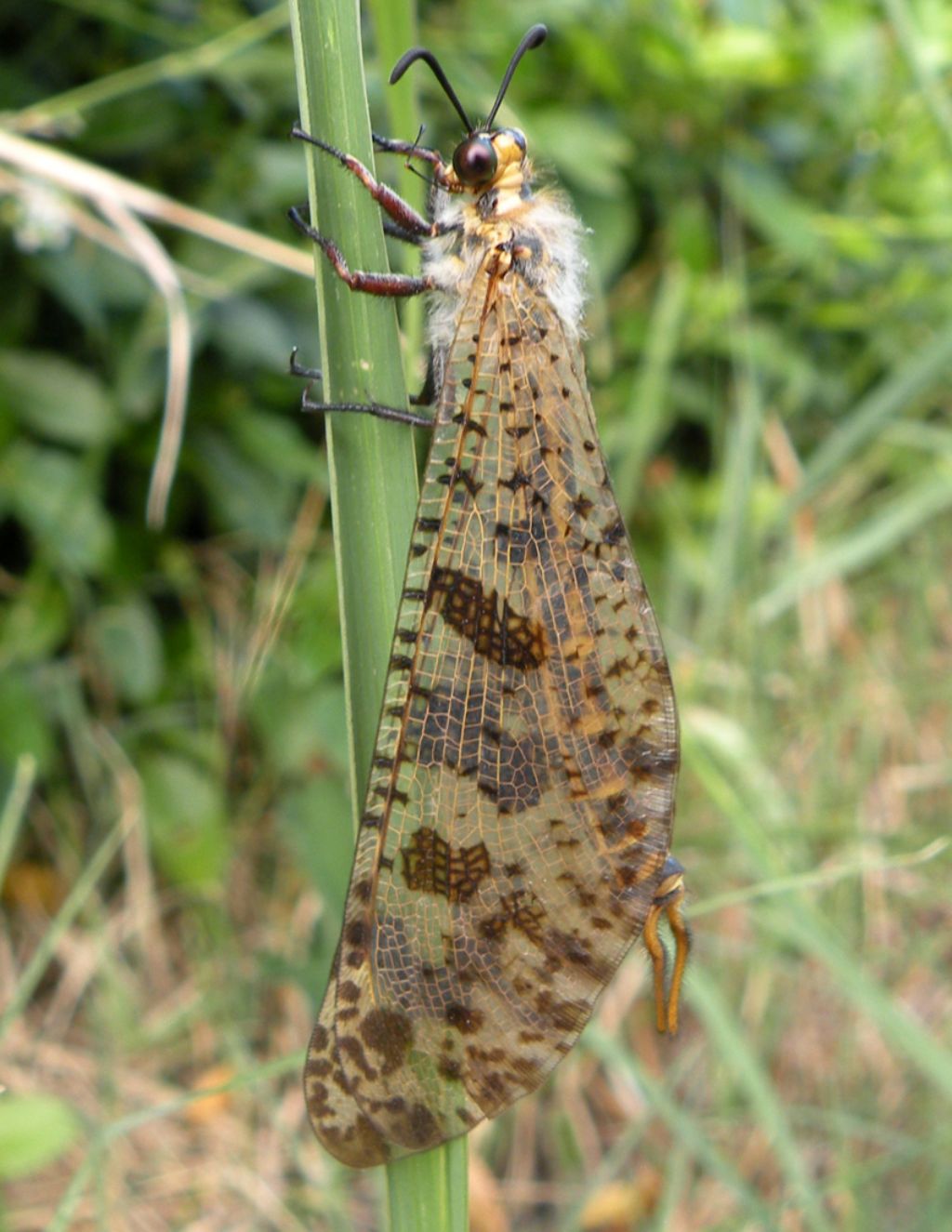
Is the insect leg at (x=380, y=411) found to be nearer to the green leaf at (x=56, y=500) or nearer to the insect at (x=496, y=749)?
the insect at (x=496, y=749)

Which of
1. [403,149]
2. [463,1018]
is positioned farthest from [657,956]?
[403,149]

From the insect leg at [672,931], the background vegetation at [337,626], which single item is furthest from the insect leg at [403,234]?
the insect leg at [672,931]

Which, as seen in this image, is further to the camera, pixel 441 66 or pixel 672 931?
pixel 441 66

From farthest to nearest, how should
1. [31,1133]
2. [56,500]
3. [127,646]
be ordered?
1. [127,646]
2. [56,500]
3. [31,1133]

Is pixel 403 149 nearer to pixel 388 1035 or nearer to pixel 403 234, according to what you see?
pixel 403 234

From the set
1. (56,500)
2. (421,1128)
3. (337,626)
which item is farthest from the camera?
(56,500)

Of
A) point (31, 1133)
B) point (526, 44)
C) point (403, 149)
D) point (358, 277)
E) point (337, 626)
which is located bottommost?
point (31, 1133)

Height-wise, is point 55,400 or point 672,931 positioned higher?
point 55,400
